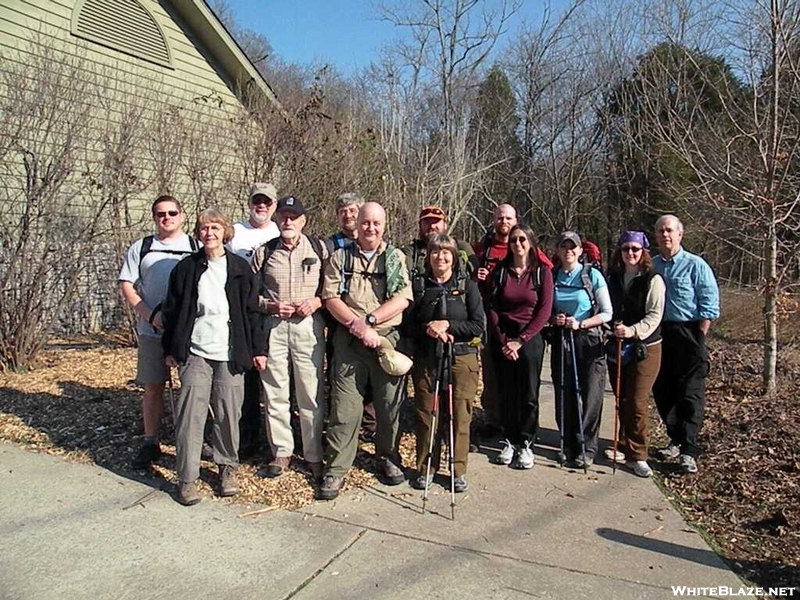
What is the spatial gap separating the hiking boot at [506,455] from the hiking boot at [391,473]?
0.84 m

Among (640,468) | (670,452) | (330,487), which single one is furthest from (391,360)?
(670,452)

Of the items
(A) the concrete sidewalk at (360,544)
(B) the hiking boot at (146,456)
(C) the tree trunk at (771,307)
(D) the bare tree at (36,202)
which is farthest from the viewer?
(D) the bare tree at (36,202)

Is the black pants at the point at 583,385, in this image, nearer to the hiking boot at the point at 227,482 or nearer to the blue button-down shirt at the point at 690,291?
the blue button-down shirt at the point at 690,291

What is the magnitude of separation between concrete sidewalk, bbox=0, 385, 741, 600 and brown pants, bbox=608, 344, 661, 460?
11.7 inches

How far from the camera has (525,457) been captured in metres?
4.63

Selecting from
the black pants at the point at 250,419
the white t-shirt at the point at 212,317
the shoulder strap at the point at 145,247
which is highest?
the shoulder strap at the point at 145,247

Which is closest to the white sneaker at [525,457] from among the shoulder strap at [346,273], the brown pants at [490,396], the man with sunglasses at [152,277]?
the brown pants at [490,396]

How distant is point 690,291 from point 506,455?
1.88 meters

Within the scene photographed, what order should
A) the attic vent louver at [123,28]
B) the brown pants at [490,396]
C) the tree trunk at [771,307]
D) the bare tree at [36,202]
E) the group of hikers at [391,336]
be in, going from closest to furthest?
the group of hikers at [391,336], the brown pants at [490,396], the tree trunk at [771,307], the bare tree at [36,202], the attic vent louver at [123,28]

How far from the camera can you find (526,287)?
15.0 feet

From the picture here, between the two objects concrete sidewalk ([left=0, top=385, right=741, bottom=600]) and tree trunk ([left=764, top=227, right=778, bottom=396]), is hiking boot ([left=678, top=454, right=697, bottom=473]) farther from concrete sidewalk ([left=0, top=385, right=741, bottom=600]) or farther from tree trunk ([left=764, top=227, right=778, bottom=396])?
tree trunk ([left=764, top=227, right=778, bottom=396])

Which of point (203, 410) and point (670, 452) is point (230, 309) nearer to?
point (203, 410)

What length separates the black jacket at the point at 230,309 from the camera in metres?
3.94

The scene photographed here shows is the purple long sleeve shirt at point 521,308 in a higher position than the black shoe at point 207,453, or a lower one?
higher
